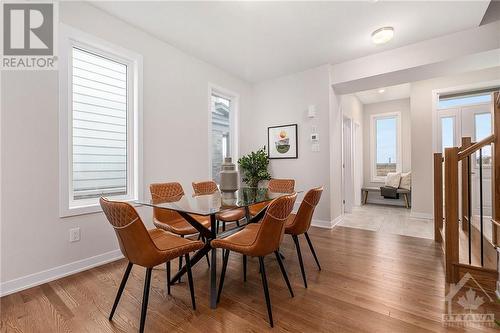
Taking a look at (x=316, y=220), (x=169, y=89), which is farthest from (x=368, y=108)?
(x=169, y=89)

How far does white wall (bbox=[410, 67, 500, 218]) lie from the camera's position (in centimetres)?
435

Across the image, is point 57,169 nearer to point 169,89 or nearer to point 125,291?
point 125,291

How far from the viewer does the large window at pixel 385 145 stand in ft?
19.8

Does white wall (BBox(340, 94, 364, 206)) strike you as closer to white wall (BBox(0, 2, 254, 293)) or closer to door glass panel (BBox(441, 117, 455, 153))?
door glass panel (BBox(441, 117, 455, 153))

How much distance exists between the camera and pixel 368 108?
6465 millimetres

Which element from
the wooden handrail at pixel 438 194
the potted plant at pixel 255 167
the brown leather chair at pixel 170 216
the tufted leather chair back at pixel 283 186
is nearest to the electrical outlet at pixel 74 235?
the brown leather chair at pixel 170 216

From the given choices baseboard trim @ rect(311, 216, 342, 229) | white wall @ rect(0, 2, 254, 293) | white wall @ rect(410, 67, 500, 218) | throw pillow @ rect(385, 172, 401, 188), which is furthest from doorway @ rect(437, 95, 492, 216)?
white wall @ rect(0, 2, 254, 293)

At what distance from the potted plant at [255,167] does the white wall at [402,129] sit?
352cm

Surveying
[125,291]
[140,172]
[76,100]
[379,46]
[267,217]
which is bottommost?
[125,291]

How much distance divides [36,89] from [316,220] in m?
4.06

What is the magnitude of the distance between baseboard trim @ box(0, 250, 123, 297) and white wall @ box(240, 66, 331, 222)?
286 cm

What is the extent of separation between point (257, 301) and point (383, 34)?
3.30 metres

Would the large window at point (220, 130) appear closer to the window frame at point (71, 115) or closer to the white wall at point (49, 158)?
the white wall at point (49, 158)

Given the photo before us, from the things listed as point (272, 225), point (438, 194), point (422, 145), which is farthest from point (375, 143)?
point (272, 225)
